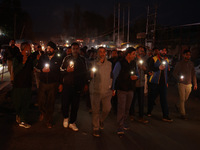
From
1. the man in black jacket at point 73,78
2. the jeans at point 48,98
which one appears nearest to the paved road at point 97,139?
the jeans at point 48,98

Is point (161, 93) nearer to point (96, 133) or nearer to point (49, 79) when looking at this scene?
point (96, 133)

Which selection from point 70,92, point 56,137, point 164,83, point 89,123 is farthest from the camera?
point 164,83

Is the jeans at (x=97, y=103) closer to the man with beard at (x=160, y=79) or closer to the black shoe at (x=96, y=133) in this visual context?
the black shoe at (x=96, y=133)

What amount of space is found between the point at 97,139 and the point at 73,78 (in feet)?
5.08

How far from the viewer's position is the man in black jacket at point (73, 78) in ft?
16.4

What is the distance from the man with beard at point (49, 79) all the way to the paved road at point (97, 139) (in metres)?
0.49

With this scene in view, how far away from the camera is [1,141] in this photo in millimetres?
4340

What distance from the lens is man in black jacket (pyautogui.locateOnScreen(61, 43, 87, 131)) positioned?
197 inches

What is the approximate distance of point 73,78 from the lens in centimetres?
501

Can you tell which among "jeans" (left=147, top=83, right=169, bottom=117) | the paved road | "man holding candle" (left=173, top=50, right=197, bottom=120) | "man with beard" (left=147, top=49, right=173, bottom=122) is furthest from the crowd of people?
"man holding candle" (left=173, top=50, right=197, bottom=120)

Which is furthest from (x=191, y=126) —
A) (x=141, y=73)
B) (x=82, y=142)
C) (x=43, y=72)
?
(x=43, y=72)

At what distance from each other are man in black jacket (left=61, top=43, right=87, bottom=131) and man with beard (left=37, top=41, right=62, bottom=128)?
27cm

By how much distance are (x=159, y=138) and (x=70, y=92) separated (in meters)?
2.42

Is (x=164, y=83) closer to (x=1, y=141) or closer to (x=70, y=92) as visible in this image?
(x=70, y=92)
